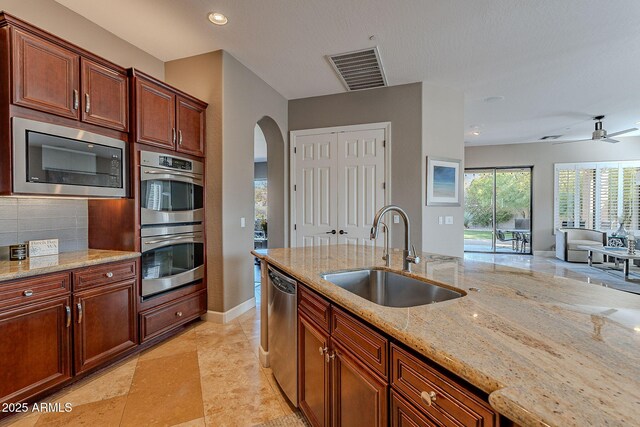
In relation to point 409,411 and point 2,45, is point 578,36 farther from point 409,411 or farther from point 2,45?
point 2,45

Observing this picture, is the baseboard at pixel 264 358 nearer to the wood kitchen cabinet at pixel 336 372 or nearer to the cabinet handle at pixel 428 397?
the wood kitchen cabinet at pixel 336 372

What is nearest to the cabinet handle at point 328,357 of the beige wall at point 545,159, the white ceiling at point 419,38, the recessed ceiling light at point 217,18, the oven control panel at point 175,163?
the oven control panel at point 175,163

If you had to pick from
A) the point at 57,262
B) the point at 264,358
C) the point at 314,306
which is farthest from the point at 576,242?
the point at 57,262

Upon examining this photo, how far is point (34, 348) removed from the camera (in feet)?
5.93

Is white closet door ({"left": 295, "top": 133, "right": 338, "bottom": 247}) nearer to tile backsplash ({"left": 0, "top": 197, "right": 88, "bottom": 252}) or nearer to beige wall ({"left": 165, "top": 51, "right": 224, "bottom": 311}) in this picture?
beige wall ({"left": 165, "top": 51, "right": 224, "bottom": 311})

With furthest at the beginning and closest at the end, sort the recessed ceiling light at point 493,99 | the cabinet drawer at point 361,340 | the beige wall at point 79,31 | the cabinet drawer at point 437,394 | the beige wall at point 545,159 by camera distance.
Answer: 1. the beige wall at point 545,159
2. the recessed ceiling light at point 493,99
3. the beige wall at point 79,31
4. the cabinet drawer at point 361,340
5. the cabinet drawer at point 437,394

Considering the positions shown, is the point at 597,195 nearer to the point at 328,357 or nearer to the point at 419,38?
the point at 419,38

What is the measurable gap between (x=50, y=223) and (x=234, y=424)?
211 cm

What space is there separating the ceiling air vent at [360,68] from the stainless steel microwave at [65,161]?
2.41 metres

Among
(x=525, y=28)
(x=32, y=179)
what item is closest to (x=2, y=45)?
(x=32, y=179)

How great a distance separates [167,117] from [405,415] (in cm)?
297

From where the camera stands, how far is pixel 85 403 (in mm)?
→ 1902

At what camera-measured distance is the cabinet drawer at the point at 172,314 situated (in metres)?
2.57

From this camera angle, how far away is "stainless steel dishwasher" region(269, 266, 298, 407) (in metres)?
1.74
